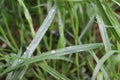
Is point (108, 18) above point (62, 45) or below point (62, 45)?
above

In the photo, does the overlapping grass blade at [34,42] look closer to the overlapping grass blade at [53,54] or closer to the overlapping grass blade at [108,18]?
the overlapping grass blade at [53,54]

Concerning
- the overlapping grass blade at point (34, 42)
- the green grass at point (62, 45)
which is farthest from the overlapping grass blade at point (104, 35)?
the overlapping grass blade at point (34, 42)

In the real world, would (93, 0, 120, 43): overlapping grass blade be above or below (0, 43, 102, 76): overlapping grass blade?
above

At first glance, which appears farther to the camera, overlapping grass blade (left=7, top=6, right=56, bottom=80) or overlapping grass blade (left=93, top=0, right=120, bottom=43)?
overlapping grass blade (left=7, top=6, right=56, bottom=80)

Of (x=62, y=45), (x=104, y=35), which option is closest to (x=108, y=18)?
(x=104, y=35)

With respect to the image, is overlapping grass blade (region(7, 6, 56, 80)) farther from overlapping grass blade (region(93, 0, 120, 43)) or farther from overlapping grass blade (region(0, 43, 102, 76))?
overlapping grass blade (region(93, 0, 120, 43))

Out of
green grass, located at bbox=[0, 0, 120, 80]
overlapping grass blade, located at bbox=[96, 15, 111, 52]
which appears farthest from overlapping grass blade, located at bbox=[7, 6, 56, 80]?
overlapping grass blade, located at bbox=[96, 15, 111, 52]

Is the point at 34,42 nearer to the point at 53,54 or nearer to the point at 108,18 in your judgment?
the point at 53,54

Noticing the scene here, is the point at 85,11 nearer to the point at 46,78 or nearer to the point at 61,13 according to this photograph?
the point at 61,13
